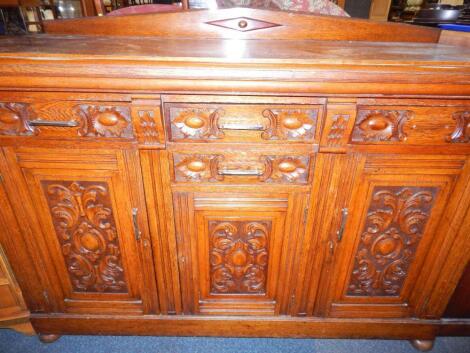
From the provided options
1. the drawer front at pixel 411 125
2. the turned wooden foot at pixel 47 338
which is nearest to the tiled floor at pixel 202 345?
the turned wooden foot at pixel 47 338

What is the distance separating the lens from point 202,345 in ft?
3.69

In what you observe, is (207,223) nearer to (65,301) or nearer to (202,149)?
(202,149)

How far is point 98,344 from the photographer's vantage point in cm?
112

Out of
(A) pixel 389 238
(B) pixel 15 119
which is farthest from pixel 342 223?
(B) pixel 15 119

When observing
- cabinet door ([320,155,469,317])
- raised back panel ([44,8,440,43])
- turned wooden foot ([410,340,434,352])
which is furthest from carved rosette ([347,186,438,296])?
raised back panel ([44,8,440,43])

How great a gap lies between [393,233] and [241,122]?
0.56m

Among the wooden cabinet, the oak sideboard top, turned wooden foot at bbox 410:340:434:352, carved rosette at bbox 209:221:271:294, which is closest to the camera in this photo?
the oak sideboard top

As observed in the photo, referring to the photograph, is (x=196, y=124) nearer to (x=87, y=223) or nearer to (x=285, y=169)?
(x=285, y=169)

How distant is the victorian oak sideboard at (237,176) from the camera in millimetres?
672

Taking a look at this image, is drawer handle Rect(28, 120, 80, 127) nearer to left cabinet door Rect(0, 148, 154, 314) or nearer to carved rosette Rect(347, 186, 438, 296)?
left cabinet door Rect(0, 148, 154, 314)

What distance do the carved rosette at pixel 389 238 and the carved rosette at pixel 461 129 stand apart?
5.7 inches

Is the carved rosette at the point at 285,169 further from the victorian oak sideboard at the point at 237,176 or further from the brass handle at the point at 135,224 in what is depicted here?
the brass handle at the point at 135,224

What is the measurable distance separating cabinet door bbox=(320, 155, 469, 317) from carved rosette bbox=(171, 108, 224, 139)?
15.1 inches

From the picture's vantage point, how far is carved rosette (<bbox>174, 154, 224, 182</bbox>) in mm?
765
